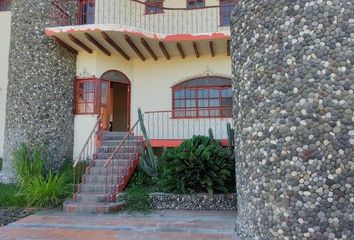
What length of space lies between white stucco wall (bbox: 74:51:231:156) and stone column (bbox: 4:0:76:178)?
75 cm

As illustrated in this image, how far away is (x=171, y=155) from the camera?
8.20 meters

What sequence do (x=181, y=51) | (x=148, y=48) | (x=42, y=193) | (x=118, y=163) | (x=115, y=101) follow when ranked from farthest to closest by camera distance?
(x=115, y=101) → (x=181, y=51) → (x=148, y=48) → (x=118, y=163) → (x=42, y=193)

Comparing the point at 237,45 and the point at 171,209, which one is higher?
the point at 237,45

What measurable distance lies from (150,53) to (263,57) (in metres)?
7.09

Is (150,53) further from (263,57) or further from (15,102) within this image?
(263,57)

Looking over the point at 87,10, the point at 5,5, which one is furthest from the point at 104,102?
the point at 5,5

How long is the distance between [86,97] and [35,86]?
168 cm

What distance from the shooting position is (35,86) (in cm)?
1065

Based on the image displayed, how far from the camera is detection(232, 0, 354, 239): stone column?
4.39m

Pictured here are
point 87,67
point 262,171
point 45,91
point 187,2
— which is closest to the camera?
point 262,171

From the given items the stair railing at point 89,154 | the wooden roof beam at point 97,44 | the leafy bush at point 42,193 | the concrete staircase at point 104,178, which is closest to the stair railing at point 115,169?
the concrete staircase at point 104,178

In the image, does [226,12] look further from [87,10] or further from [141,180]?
[141,180]

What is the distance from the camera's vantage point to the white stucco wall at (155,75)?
11.4 meters

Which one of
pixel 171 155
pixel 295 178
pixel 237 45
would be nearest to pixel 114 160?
pixel 171 155
